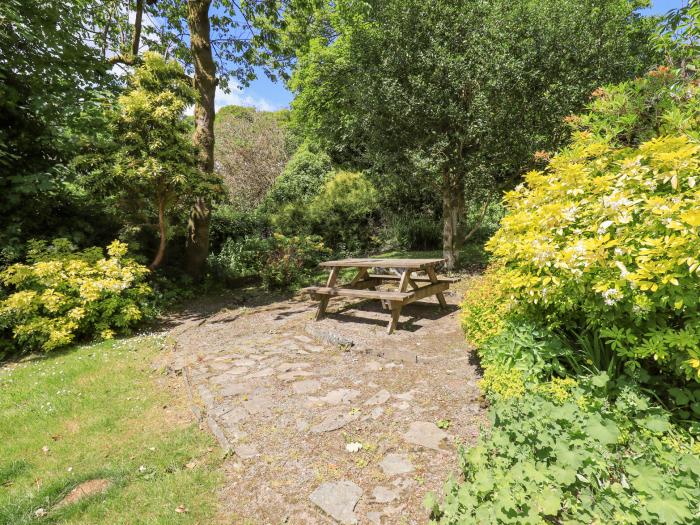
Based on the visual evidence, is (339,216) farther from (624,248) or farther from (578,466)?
(578,466)

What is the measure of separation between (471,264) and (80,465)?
30.2 feet

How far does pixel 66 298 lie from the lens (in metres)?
5.78

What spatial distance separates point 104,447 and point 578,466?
11.5ft

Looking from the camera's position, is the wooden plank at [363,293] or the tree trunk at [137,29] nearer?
the wooden plank at [363,293]

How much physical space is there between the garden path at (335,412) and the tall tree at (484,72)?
177 inches

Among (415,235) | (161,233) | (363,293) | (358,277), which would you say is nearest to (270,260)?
(161,233)

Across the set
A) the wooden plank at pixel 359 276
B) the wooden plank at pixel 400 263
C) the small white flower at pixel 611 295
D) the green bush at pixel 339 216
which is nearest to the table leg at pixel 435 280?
the wooden plank at pixel 400 263

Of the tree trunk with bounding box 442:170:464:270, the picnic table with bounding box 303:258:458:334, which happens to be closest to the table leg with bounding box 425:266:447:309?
the picnic table with bounding box 303:258:458:334

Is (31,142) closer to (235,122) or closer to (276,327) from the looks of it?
(276,327)

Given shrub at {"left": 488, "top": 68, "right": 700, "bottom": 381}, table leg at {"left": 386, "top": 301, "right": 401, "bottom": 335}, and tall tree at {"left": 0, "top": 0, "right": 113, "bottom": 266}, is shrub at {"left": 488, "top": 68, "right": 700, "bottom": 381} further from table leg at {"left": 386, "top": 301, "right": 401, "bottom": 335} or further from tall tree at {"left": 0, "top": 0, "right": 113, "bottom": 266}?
tall tree at {"left": 0, "top": 0, "right": 113, "bottom": 266}

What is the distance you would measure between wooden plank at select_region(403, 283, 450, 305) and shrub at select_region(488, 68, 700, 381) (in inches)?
78.8

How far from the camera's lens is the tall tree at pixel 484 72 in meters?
7.65

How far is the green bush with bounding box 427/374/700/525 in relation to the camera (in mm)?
1562

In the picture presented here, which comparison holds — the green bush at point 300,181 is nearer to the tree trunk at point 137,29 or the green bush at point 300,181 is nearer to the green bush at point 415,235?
the green bush at point 415,235
